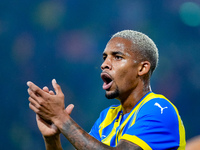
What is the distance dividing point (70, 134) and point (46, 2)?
9.09 ft

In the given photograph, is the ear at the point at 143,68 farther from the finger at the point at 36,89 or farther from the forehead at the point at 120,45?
the finger at the point at 36,89

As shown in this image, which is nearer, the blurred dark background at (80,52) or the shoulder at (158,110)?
Result: the shoulder at (158,110)

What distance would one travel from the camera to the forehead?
2.09 m

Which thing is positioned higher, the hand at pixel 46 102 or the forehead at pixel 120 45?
the forehead at pixel 120 45

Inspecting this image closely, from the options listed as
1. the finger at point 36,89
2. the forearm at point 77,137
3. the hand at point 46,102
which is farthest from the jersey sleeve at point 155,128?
the finger at point 36,89

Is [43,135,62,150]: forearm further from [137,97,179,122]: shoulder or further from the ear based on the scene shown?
the ear

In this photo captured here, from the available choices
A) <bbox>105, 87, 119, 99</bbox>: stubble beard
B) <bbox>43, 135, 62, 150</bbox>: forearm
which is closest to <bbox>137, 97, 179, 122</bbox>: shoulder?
<bbox>105, 87, 119, 99</bbox>: stubble beard

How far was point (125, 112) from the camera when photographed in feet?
6.95

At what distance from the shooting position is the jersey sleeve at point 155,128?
5.33ft

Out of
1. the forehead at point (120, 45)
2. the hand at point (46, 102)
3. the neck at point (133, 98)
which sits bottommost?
the neck at point (133, 98)

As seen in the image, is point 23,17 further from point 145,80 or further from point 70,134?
point 70,134

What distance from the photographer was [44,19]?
3969mm

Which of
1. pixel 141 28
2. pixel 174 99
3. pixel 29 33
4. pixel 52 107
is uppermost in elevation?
pixel 29 33

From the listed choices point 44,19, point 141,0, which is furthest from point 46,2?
point 141,0
